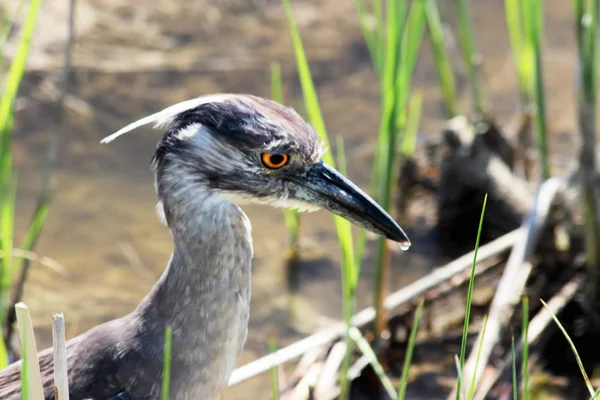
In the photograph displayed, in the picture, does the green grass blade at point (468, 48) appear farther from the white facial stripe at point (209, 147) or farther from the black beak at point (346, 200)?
the white facial stripe at point (209, 147)

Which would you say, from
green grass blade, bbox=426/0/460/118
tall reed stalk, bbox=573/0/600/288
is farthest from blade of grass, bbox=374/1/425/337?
green grass blade, bbox=426/0/460/118

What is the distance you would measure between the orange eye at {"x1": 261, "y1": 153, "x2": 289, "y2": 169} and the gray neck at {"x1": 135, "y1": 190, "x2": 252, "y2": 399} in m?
0.17

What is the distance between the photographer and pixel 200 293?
2494 mm

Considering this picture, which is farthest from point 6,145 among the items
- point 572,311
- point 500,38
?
point 500,38

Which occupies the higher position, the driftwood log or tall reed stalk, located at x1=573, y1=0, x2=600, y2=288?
tall reed stalk, located at x1=573, y1=0, x2=600, y2=288

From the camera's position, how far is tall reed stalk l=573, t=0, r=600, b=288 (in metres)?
3.14

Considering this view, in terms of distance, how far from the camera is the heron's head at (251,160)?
93.5 inches

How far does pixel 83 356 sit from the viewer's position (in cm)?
248

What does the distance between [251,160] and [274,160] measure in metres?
0.06

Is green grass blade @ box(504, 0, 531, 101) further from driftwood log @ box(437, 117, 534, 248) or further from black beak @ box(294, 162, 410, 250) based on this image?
black beak @ box(294, 162, 410, 250)

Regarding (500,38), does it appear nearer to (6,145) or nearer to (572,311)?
(572,311)

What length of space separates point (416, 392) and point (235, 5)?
3558 millimetres

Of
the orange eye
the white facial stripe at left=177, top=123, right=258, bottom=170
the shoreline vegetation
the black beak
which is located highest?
the white facial stripe at left=177, top=123, right=258, bottom=170

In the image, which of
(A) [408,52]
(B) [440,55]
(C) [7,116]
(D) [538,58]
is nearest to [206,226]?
(C) [7,116]
